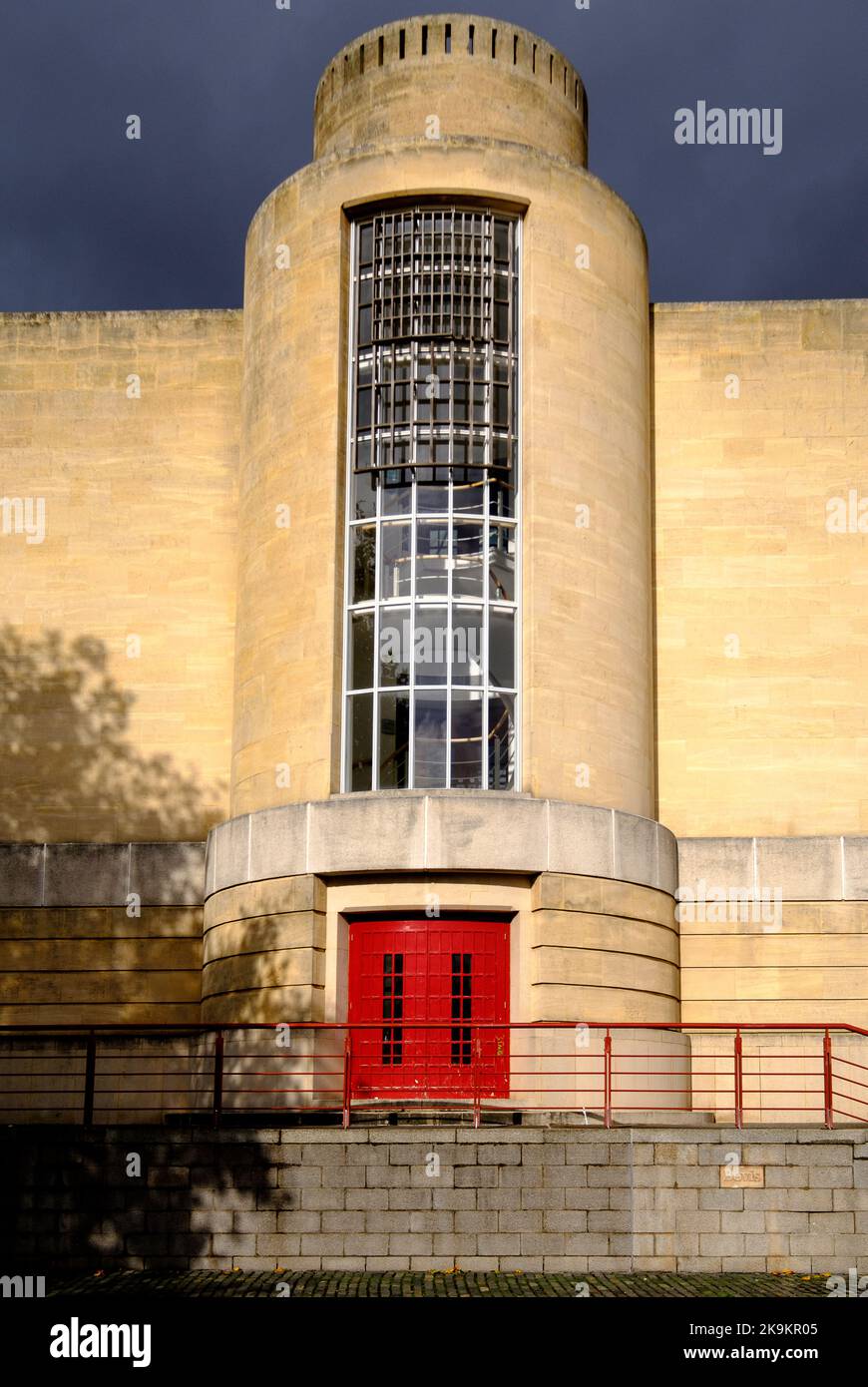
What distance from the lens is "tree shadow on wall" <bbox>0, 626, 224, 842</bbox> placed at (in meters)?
26.3

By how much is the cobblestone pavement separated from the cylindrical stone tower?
5.11m

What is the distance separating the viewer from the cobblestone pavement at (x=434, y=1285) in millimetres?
16375

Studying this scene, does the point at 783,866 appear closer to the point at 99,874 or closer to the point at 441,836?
the point at 441,836

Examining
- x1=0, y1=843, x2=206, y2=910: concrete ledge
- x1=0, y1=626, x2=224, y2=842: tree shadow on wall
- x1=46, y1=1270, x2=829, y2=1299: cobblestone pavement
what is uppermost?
x1=0, y1=626, x2=224, y2=842: tree shadow on wall

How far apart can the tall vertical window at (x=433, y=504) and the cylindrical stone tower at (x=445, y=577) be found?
0.13ft

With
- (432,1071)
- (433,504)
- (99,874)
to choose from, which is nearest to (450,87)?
(433,504)

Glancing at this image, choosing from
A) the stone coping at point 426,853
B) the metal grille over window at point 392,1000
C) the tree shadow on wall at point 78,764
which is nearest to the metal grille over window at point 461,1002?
the metal grille over window at point 392,1000

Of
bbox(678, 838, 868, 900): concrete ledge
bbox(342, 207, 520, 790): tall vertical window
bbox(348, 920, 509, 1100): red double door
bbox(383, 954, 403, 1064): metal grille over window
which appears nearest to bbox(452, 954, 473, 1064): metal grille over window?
bbox(348, 920, 509, 1100): red double door

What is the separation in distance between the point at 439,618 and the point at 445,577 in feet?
1.98

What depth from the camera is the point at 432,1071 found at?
22.0 metres

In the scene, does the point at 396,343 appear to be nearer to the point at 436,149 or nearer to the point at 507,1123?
the point at 436,149

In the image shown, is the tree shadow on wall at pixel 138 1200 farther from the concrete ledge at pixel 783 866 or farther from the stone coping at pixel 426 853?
the concrete ledge at pixel 783 866

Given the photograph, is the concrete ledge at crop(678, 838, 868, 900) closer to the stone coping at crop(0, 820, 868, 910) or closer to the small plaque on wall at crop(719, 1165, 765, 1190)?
the stone coping at crop(0, 820, 868, 910)

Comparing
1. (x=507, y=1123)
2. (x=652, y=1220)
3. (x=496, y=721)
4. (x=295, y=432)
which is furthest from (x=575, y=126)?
(x=652, y=1220)
